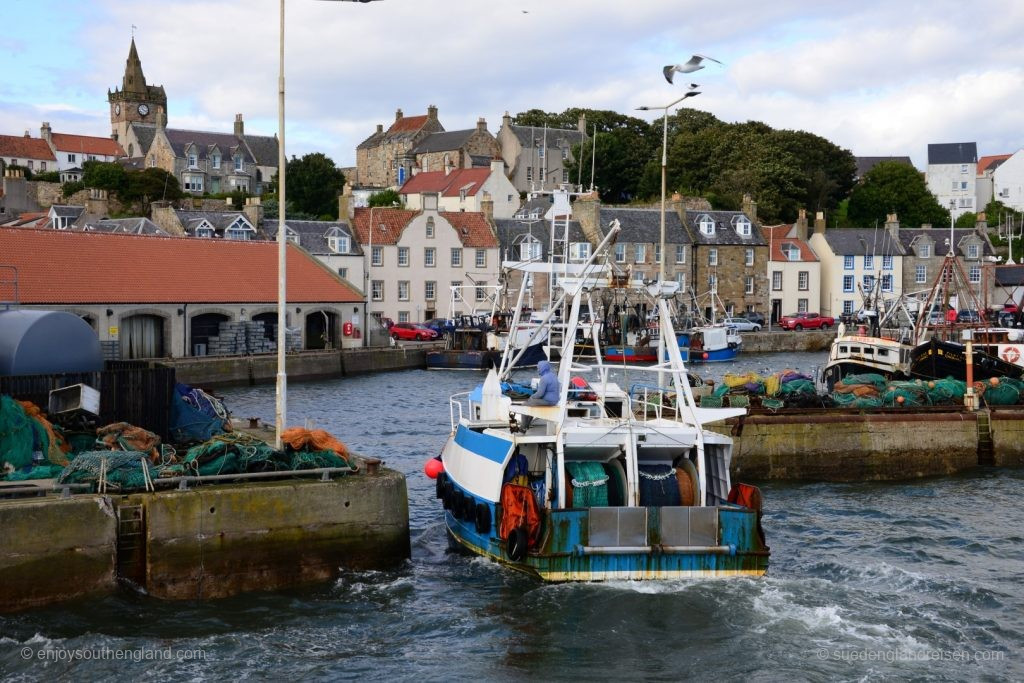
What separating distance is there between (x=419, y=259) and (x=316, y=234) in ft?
21.1

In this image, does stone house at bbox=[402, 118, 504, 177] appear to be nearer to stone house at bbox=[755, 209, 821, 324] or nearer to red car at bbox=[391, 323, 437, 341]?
stone house at bbox=[755, 209, 821, 324]

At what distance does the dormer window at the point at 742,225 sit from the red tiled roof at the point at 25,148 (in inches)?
3362

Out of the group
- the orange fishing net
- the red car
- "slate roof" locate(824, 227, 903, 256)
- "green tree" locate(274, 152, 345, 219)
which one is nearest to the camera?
the orange fishing net

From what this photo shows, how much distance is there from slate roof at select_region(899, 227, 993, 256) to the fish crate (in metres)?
68.8

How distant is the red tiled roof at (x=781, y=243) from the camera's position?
3019 inches

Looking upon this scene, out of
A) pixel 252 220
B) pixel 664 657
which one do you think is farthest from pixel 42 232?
pixel 664 657

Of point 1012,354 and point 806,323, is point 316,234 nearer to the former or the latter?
point 806,323

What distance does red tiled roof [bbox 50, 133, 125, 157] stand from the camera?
427ft

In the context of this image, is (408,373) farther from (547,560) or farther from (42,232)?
(547,560)

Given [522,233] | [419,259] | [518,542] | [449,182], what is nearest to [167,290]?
[419,259]

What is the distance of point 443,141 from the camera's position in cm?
11431

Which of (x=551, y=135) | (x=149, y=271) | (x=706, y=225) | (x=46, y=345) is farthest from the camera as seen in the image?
(x=551, y=135)

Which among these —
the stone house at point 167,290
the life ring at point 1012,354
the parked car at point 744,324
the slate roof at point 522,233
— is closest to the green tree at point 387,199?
the slate roof at point 522,233

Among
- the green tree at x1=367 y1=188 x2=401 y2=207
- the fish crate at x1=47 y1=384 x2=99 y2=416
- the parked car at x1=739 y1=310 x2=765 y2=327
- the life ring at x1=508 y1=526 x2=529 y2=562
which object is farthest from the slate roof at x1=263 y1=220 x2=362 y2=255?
the life ring at x1=508 y1=526 x2=529 y2=562
